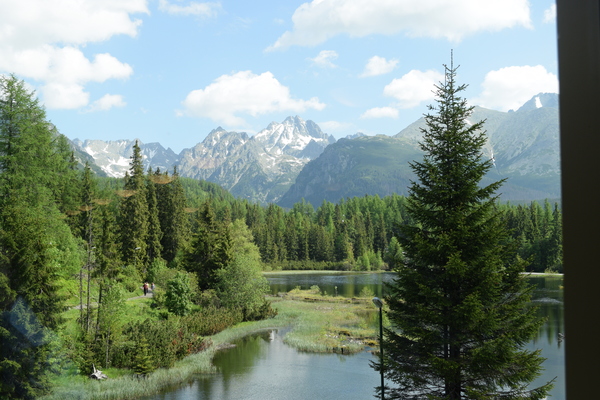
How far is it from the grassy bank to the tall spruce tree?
11859 mm

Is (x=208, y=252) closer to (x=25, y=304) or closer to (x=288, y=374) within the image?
(x=288, y=374)

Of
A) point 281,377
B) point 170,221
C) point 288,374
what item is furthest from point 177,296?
point 170,221

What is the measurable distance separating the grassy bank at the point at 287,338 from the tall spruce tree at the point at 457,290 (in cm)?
1186

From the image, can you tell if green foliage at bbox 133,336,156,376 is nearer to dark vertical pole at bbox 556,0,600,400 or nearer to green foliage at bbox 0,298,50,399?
green foliage at bbox 0,298,50,399

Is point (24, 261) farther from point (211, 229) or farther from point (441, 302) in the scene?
point (211, 229)

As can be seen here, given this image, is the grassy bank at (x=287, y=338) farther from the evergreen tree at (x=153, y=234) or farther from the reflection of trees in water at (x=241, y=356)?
the evergreen tree at (x=153, y=234)

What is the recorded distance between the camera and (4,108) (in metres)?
26.4

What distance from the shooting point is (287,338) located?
30547 mm

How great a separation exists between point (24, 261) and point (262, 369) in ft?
40.6

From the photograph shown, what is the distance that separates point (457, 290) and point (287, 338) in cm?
1875

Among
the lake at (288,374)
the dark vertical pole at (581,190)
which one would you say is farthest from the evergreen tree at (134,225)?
the dark vertical pole at (581,190)

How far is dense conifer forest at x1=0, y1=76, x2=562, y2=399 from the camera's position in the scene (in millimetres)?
16016

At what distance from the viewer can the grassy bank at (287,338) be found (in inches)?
782

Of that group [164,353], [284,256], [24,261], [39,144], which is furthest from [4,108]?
[284,256]
